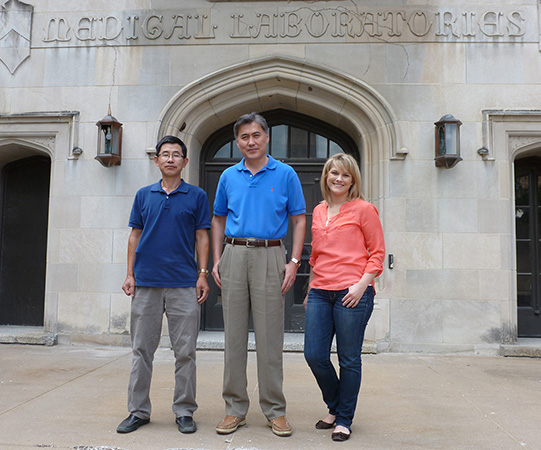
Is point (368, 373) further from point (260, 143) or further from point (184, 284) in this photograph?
point (260, 143)

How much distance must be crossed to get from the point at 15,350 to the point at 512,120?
7.03 m

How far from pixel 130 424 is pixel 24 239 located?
5.52 meters

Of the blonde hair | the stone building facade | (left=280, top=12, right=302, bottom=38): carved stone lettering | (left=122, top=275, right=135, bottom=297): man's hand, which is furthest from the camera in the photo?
(left=280, top=12, right=302, bottom=38): carved stone lettering

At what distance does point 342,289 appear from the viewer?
125 inches

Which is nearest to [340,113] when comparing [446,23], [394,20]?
[394,20]

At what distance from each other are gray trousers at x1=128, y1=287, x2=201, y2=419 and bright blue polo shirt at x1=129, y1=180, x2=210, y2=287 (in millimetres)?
95

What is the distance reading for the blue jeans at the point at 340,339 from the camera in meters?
3.19

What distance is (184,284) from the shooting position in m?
3.45

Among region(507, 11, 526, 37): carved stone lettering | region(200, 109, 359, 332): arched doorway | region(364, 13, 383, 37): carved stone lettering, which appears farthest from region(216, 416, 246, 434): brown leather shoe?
region(507, 11, 526, 37): carved stone lettering

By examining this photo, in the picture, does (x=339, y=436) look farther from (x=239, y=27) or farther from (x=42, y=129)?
(x=42, y=129)

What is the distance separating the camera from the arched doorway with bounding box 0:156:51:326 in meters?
7.74

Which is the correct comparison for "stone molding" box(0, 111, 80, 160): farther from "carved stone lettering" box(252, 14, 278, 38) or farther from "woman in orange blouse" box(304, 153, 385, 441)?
"woman in orange blouse" box(304, 153, 385, 441)

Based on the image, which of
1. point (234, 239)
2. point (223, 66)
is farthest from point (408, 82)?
point (234, 239)

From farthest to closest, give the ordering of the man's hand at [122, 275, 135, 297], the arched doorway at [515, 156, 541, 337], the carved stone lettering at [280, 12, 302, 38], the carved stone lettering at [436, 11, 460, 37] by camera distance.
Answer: the arched doorway at [515, 156, 541, 337], the carved stone lettering at [280, 12, 302, 38], the carved stone lettering at [436, 11, 460, 37], the man's hand at [122, 275, 135, 297]
